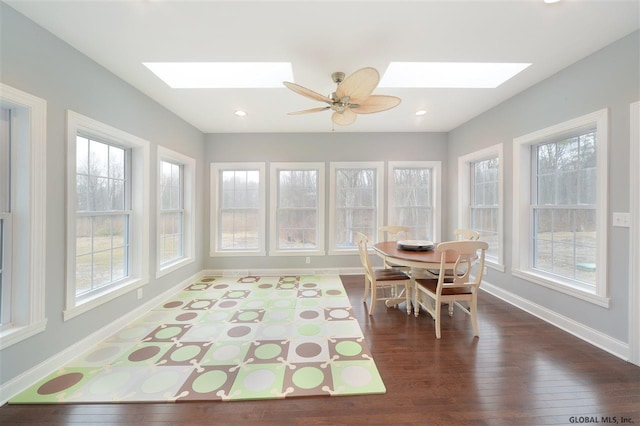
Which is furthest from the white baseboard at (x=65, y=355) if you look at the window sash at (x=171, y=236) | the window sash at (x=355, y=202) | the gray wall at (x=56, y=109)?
the window sash at (x=355, y=202)

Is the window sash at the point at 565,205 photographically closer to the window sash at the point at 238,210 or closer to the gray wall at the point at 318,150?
the gray wall at the point at 318,150

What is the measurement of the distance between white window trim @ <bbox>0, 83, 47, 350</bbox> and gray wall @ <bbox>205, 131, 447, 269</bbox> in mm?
2549

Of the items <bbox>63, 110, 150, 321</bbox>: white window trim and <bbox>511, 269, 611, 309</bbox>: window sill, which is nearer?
<bbox>63, 110, 150, 321</bbox>: white window trim

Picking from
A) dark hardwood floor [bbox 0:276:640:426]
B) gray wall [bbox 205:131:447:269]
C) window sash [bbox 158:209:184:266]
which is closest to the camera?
dark hardwood floor [bbox 0:276:640:426]

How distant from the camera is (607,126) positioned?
2.05 meters

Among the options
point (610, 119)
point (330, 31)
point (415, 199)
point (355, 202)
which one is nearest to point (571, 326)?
point (610, 119)

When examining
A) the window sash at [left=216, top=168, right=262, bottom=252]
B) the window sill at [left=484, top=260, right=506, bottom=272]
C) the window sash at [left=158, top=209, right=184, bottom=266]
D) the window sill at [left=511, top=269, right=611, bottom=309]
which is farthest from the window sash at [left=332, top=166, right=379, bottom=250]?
the window sash at [left=158, top=209, right=184, bottom=266]

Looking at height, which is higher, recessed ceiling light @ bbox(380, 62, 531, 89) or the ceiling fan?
recessed ceiling light @ bbox(380, 62, 531, 89)

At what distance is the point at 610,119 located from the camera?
204 centimetres

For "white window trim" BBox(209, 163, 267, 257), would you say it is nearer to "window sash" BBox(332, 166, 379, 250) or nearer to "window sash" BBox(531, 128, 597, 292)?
"window sash" BBox(332, 166, 379, 250)

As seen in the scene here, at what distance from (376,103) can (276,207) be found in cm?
267

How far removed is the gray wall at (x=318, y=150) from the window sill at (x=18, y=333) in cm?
256

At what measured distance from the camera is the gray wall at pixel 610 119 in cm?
194

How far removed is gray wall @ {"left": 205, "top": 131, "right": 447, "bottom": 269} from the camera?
4.31 meters
